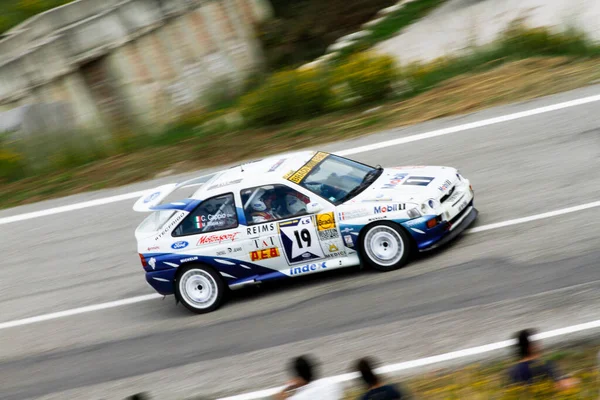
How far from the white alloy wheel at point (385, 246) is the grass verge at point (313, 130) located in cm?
609

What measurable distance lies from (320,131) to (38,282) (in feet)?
21.3

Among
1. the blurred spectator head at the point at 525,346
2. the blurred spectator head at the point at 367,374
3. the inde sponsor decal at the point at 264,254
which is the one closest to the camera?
the blurred spectator head at the point at 367,374

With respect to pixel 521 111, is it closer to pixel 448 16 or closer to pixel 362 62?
pixel 362 62

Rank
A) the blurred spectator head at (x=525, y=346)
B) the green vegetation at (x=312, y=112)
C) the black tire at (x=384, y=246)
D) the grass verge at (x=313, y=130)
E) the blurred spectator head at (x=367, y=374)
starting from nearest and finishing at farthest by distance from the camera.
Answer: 1. the blurred spectator head at (x=367, y=374)
2. the blurred spectator head at (x=525, y=346)
3. the black tire at (x=384, y=246)
4. the grass verge at (x=313, y=130)
5. the green vegetation at (x=312, y=112)

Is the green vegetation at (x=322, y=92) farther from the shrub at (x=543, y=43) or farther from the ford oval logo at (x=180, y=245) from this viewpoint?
the ford oval logo at (x=180, y=245)

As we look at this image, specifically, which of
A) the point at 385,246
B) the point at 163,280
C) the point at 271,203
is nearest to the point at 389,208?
the point at 385,246

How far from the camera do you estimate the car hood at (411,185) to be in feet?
34.8

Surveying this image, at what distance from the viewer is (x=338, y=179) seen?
36.8 feet

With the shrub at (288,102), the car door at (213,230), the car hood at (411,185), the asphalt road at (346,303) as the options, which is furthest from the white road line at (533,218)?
the shrub at (288,102)

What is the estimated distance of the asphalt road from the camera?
9.28 metres

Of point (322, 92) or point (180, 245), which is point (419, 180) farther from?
point (322, 92)

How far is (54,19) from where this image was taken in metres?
24.7

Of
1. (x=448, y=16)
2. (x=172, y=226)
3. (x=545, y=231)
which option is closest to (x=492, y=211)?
(x=545, y=231)

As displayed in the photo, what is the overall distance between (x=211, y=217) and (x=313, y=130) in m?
6.50
